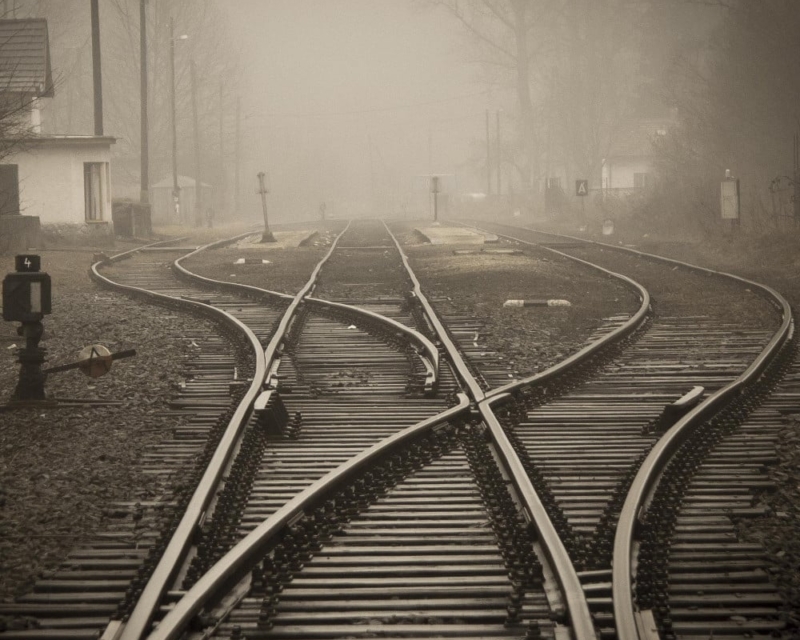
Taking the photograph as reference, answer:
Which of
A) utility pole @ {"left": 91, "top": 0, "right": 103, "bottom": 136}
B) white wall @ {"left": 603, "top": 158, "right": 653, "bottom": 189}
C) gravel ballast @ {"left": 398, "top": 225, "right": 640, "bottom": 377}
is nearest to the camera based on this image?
gravel ballast @ {"left": 398, "top": 225, "right": 640, "bottom": 377}

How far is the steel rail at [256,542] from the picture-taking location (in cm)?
373

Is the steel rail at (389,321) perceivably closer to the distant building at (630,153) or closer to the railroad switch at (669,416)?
the railroad switch at (669,416)

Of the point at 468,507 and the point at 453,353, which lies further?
the point at 453,353

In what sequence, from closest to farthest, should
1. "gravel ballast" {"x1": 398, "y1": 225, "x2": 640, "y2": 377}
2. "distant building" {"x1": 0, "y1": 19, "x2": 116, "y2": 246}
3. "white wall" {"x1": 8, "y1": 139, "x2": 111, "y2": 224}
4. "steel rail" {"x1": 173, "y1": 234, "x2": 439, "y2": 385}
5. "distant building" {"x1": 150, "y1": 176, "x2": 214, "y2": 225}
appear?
"steel rail" {"x1": 173, "y1": 234, "x2": 439, "y2": 385}, "gravel ballast" {"x1": 398, "y1": 225, "x2": 640, "y2": 377}, "distant building" {"x1": 0, "y1": 19, "x2": 116, "y2": 246}, "white wall" {"x1": 8, "y1": 139, "x2": 111, "y2": 224}, "distant building" {"x1": 150, "y1": 176, "x2": 214, "y2": 225}

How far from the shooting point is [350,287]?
55.1 feet

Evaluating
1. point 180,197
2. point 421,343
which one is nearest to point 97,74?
point 180,197

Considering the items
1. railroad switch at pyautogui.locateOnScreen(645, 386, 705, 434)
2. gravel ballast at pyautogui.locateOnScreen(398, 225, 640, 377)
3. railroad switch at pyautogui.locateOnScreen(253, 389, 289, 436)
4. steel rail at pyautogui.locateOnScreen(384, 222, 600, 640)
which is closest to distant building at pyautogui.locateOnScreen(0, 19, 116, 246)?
gravel ballast at pyautogui.locateOnScreen(398, 225, 640, 377)

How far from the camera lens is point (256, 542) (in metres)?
4.43

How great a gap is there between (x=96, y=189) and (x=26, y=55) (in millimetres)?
7412

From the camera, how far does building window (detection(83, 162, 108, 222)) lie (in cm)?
3391

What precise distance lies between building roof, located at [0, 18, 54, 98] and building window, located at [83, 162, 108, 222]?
395 centimetres

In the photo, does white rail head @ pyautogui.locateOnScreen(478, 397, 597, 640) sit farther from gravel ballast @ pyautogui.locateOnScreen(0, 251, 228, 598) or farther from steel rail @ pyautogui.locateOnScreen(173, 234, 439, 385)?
steel rail @ pyautogui.locateOnScreen(173, 234, 439, 385)

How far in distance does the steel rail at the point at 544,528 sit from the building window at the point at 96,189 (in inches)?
1109

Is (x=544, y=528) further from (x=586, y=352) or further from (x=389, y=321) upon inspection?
(x=389, y=321)
